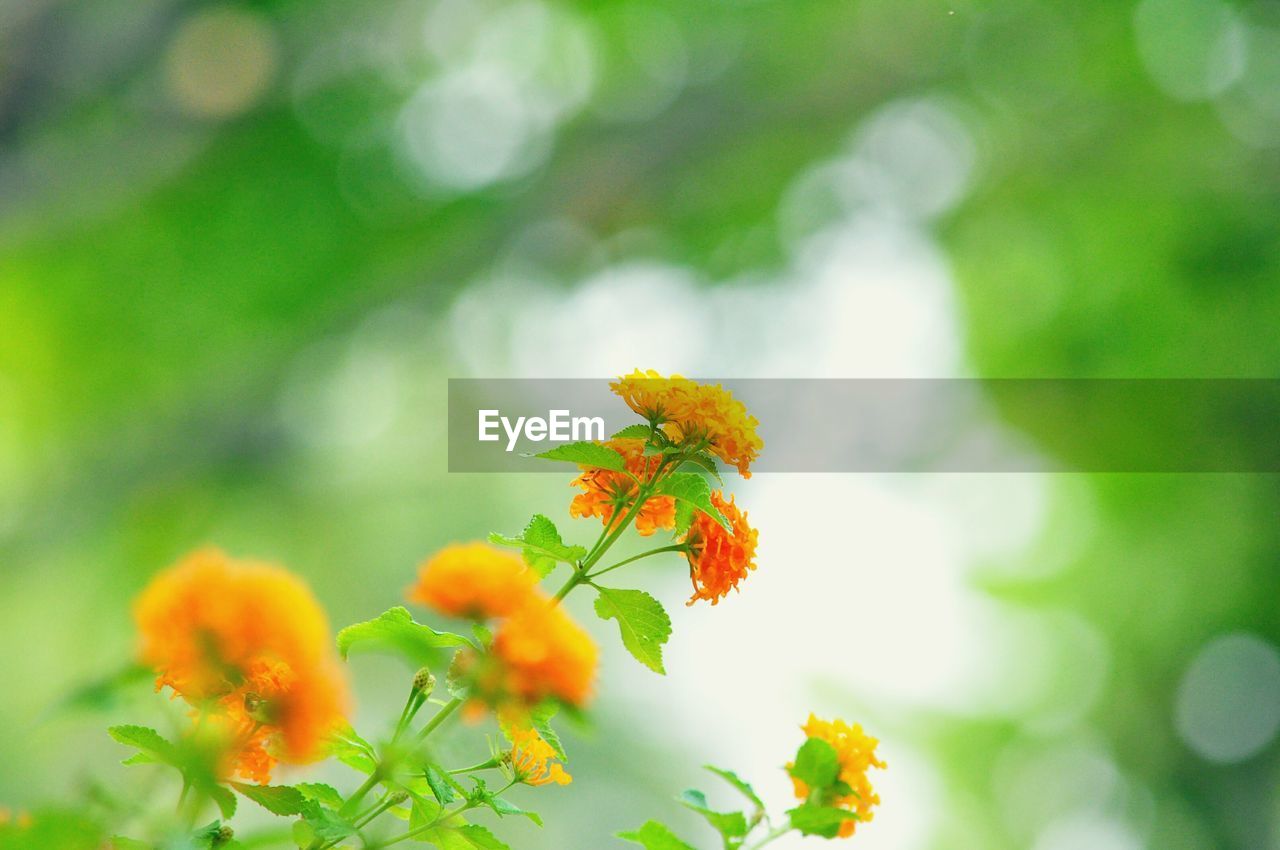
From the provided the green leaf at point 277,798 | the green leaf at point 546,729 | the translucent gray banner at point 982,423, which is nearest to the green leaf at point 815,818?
the green leaf at point 546,729

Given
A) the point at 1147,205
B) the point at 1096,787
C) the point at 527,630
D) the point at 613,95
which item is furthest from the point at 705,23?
the point at 527,630

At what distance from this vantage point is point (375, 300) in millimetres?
3635

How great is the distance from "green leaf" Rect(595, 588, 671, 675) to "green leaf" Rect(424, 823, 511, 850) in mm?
116

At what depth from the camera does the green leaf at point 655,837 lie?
48cm

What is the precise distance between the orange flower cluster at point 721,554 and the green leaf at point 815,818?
0.40ft

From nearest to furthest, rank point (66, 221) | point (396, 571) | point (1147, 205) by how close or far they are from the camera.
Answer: point (66, 221)
point (1147, 205)
point (396, 571)

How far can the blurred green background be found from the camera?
352 centimetres

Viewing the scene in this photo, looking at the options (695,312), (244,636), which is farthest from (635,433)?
(695,312)

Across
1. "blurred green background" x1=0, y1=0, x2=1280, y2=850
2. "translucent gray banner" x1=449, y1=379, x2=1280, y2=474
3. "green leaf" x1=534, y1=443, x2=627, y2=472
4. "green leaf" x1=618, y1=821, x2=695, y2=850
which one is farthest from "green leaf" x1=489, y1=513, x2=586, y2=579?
"translucent gray banner" x1=449, y1=379, x2=1280, y2=474

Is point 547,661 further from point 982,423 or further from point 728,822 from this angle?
point 982,423

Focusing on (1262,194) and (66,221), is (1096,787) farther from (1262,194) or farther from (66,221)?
(66,221)

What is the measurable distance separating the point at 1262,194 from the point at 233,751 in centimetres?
Result: 435

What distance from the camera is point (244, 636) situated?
37 cm

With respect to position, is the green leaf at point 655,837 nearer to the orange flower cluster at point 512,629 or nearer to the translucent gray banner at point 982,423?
the orange flower cluster at point 512,629
